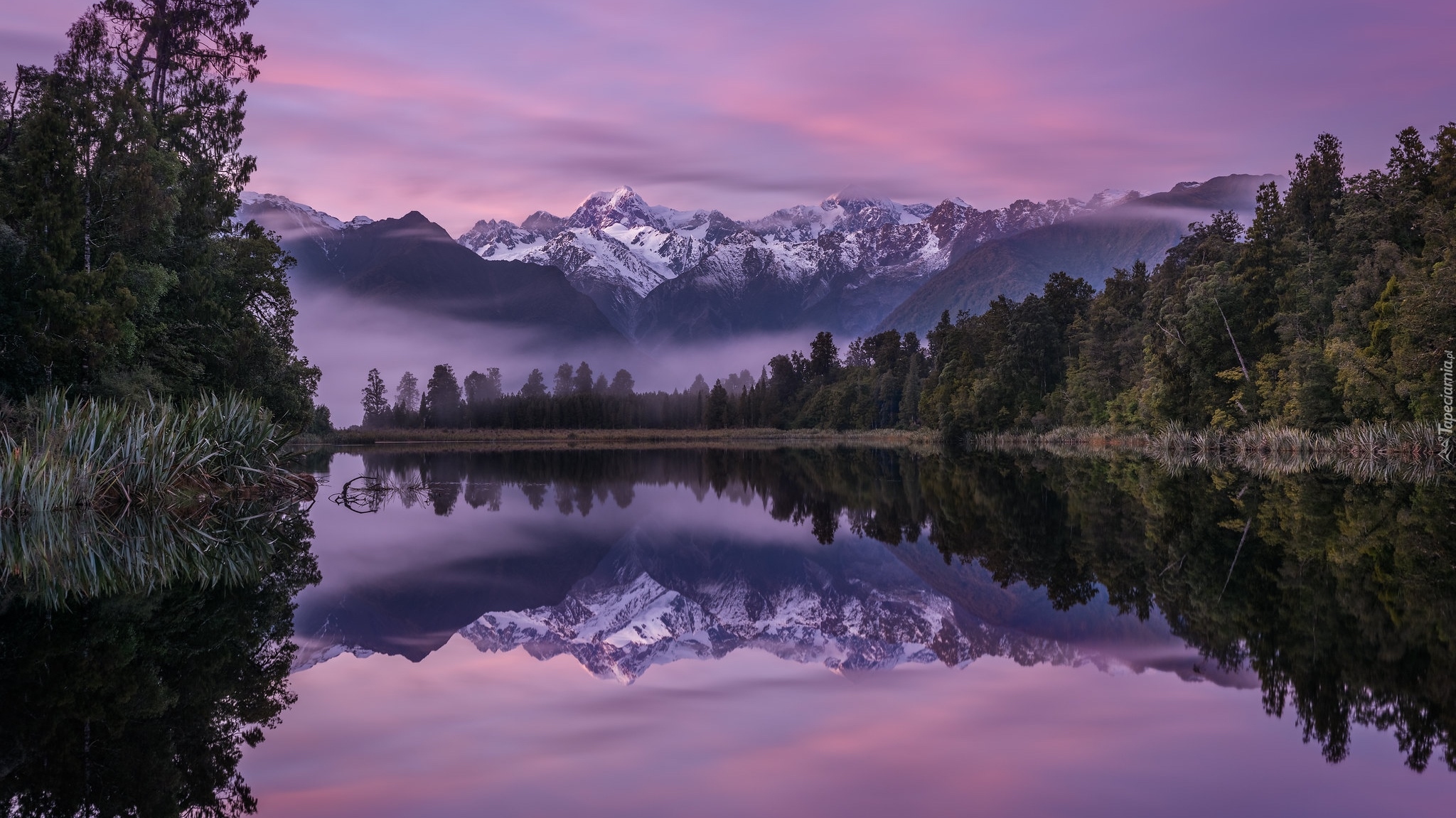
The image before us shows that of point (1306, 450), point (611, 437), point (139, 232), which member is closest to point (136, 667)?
point (139, 232)

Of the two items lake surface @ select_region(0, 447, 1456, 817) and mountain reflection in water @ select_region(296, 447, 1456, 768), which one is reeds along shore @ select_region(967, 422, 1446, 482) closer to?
mountain reflection in water @ select_region(296, 447, 1456, 768)

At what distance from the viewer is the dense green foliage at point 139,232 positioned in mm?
26672

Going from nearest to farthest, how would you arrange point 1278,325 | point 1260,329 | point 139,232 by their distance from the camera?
point 139,232 → point 1278,325 → point 1260,329

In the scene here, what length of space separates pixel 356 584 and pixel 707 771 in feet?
40.3

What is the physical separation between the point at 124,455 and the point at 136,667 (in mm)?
14458

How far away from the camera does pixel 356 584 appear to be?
698 inches

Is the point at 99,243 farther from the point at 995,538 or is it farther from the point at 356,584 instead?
the point at 995,538

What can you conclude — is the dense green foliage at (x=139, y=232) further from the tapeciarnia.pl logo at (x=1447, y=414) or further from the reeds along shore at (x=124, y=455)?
the tapeciarnia.pl logo at (x=1447, y=414)

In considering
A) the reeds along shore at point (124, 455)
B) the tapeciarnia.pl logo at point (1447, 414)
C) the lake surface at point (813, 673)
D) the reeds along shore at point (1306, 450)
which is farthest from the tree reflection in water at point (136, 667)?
the tapeciarnia.pl logo at point (1447, 414)

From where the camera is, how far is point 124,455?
22.4 m

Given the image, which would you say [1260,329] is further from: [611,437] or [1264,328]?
[611,437]

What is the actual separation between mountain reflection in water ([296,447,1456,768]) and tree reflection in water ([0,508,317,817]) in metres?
1.02

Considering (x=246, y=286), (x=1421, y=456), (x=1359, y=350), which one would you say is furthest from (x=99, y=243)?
(x=1359, y=350)

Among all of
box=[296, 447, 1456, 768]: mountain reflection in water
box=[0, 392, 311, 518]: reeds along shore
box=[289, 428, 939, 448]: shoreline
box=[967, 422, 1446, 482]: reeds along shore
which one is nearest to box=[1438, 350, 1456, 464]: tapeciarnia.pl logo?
box=[967, 422, 1446, 482]: reeds along shore
